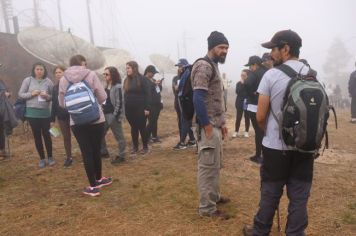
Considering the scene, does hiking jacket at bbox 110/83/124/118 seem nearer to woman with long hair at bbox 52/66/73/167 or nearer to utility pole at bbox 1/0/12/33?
woman with long hair at bbox 52/66/73/167

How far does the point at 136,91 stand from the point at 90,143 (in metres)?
2.42

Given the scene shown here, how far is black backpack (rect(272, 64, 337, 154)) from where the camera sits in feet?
9.31

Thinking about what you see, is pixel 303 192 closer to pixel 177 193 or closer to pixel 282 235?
pixel 282 235

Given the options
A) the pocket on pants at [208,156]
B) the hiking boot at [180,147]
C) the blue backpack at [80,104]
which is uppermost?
the blue backpack at [80,104]

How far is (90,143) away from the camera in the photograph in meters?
5.16

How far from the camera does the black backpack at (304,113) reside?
9.31 ft

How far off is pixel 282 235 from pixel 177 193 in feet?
6.11

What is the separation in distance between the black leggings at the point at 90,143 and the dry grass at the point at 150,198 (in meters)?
0.45

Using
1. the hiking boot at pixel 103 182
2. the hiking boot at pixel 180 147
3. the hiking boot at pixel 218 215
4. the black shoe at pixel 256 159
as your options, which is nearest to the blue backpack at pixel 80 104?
the hiking boot at pixel 103 182

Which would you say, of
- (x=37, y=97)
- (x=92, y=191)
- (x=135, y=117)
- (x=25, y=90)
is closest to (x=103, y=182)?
(x=92, y=191)

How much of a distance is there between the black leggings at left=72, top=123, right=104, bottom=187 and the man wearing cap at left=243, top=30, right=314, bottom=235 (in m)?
2.79

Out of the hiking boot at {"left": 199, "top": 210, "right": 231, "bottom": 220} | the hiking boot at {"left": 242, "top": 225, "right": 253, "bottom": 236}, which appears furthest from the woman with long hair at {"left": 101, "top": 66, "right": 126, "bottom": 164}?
the hiking boot at {"left": 242, "top": 225, "right": 253, "bottom": 236}

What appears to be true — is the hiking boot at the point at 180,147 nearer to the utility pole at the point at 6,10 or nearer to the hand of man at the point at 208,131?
the hand of man at the point at 208,131

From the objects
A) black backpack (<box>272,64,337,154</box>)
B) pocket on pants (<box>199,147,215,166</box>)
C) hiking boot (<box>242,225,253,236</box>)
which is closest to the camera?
black backpack (<box>272,64,337,154</box>)
